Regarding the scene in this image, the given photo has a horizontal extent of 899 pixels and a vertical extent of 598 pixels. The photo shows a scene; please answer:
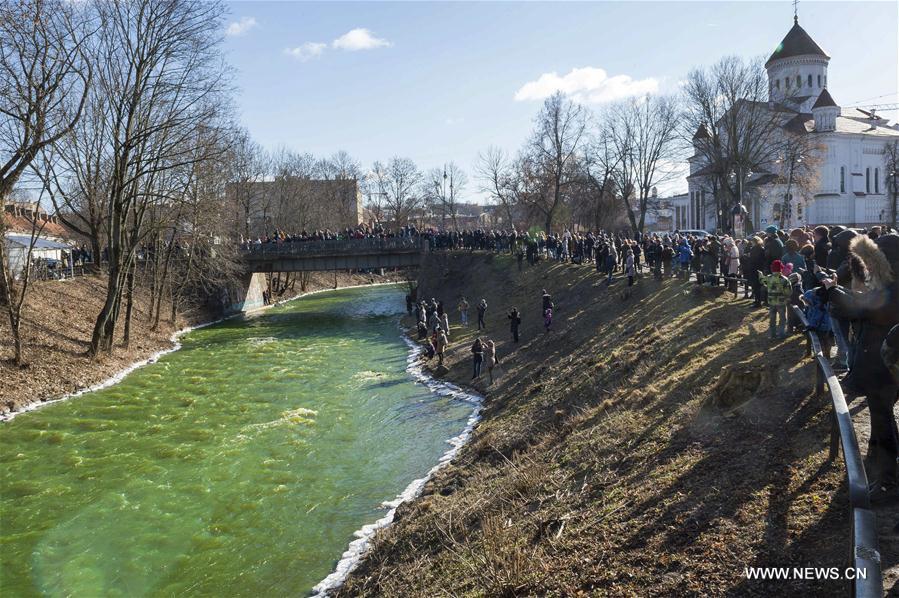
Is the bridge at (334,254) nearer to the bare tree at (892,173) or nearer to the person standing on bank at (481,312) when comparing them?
the person standing on bank at (481,312)

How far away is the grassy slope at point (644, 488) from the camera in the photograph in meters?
5.97

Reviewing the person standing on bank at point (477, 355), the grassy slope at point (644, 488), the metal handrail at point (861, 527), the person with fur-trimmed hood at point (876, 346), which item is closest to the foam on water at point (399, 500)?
the grassy slope at point (644, 488)

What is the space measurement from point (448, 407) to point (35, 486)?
36.7 feet

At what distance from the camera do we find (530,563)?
22.5ft

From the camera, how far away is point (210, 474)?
14.9 metres

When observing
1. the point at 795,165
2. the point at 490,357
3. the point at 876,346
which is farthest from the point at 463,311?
the point at 795,165

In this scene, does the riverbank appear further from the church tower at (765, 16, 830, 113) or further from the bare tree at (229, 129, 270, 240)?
the church tower at (765, 16, 830, 113)

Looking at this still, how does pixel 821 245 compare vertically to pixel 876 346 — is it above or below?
above

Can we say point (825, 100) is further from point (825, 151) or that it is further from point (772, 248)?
point (772, 248)

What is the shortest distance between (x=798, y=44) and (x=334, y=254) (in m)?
58.7

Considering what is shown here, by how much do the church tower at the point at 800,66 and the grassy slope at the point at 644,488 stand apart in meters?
67.4

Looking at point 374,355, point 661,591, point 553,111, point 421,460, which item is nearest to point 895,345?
point 661,591

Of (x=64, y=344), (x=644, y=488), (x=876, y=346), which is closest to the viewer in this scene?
(x=876, y=346)

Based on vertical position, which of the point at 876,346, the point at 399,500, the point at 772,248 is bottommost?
the point at 399,500
